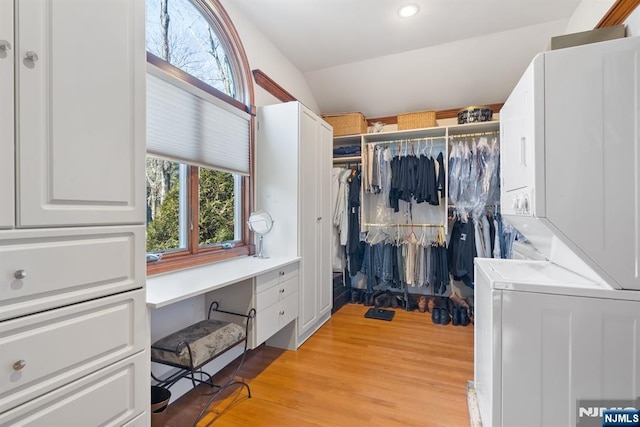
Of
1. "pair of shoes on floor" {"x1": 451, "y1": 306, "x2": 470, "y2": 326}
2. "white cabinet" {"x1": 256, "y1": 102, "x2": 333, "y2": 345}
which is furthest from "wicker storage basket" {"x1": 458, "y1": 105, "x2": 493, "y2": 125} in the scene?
"pair of shoes on floor" {"x1": 451, "y1": 306, "x2": 470, "y2": 326}

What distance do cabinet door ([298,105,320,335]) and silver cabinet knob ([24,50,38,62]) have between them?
1.76 metres

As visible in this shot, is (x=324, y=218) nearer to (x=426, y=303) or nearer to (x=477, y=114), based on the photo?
(x=426, y=303)

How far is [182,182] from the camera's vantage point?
204 cm

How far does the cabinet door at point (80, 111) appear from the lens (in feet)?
2.76

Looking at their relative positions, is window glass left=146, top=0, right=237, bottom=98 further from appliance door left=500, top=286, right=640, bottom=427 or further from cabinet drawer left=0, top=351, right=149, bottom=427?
appliance door left=500, top=286, right=640, bottom=427

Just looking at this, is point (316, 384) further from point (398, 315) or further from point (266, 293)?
point (398, 315)

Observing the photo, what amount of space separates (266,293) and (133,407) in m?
0.98

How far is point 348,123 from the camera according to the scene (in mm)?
3688

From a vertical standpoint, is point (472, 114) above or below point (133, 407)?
above

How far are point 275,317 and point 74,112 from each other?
1.67 m

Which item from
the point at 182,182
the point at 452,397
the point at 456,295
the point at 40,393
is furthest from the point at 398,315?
the point at 40,393

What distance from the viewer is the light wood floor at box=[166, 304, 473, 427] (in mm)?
1656

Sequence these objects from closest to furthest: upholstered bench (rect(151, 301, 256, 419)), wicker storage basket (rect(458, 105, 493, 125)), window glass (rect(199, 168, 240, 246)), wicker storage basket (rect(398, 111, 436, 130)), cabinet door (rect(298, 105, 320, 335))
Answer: upholstered bench (rect(151, 301, 256, 419)) → window glass (rect(199, 168, 240, 246)) → cabinet door (rect(298, 105, 320, 335)) → wicker storage basket (rect(458, 105, 493, 125)) → wicker storage basket (rect(398, 111, 436, 130))

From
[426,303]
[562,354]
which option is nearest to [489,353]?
[562,354]
